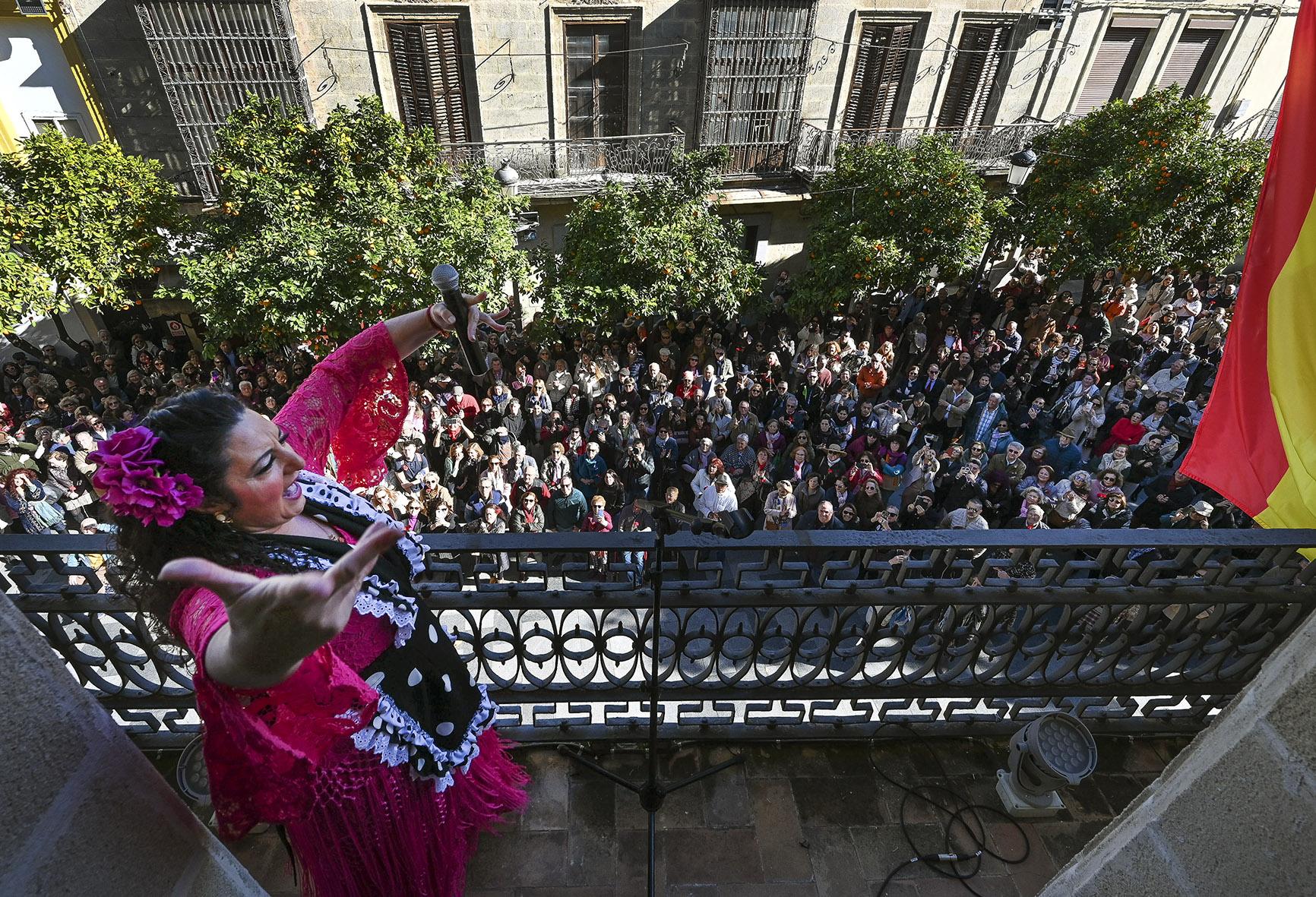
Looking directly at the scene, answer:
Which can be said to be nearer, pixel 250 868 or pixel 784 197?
pixel 250 868

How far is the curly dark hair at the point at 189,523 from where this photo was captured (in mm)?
1518

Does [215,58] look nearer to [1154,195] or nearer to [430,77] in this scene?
[430,77]

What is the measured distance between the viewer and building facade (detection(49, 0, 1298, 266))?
11.0 m

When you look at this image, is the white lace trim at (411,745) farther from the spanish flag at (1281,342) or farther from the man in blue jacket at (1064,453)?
the man in blue jacket at (1064,453)

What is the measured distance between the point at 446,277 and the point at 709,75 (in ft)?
41.4

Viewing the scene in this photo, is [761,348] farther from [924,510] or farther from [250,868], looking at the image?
[250,868]

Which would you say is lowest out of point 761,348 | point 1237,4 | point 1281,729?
point 761,348

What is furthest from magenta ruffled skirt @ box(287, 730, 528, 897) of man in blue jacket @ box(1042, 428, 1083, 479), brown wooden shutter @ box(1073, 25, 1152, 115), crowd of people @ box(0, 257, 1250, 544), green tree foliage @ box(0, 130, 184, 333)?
brown wooden shutter @ box(1073, 25, 1152, 115)

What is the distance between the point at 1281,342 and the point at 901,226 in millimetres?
9311

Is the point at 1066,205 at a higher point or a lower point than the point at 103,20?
lower

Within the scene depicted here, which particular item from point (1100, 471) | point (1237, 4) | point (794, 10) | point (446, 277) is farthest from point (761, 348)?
point (1237, 4)

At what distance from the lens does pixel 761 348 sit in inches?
454

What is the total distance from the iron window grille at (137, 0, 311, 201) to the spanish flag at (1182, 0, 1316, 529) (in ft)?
Answer: 40.2

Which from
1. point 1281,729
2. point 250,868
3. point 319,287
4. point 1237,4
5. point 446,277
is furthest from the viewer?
point 1237,4
